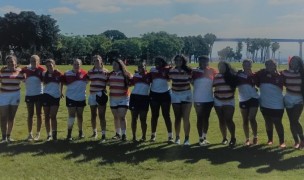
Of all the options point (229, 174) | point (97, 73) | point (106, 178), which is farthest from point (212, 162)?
point (97, 73)

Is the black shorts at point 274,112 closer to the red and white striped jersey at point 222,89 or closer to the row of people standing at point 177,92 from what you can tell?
the row of people standing at point 177,92

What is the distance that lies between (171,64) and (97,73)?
1945 millimetres

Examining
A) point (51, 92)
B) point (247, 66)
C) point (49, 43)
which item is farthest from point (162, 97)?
point (49, 43)

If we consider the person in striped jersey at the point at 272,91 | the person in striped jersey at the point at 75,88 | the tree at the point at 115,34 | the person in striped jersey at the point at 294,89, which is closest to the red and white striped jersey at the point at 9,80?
the person in striped jersey at the point at 75,88

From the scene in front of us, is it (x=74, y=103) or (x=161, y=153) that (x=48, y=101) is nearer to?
(x=74, y=103)

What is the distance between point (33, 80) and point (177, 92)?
3.77m

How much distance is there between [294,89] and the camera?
10977 millimetres

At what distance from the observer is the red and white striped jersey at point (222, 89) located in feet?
36.3

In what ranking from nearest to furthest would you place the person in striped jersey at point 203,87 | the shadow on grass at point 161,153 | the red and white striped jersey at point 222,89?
the shadow on grass at point 161,153, the red and white striped jersey at point 222,89, the person in striped jersey at point 203,87

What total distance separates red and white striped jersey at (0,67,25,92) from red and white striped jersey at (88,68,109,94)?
1876mm

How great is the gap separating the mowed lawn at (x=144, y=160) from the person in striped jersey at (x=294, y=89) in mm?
733

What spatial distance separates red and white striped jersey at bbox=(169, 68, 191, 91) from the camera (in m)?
11.2

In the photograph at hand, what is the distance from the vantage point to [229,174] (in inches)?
362

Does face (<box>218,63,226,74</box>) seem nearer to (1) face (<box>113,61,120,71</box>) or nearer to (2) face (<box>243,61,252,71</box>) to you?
(2) face (<box>243,61,252,71</box>)
